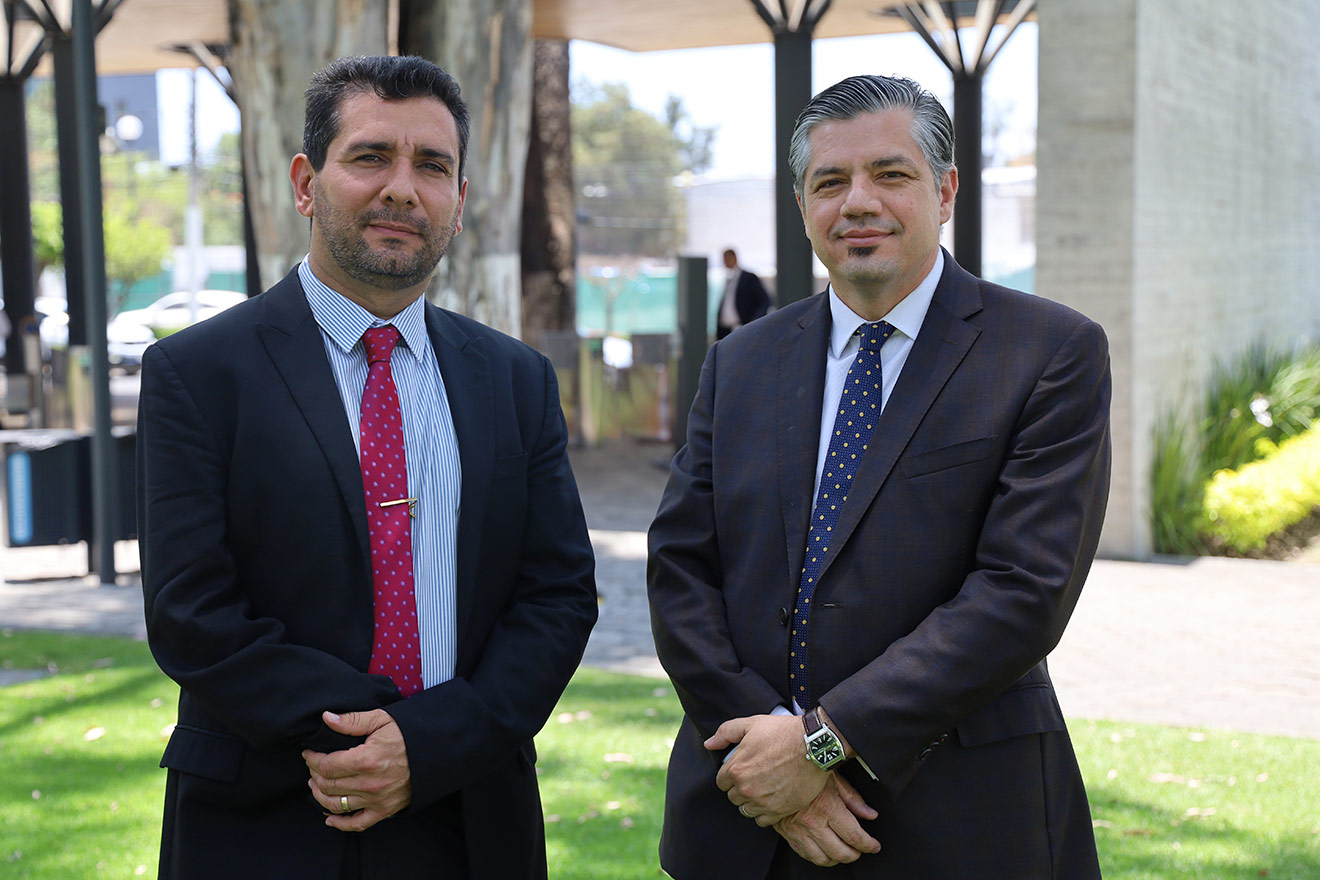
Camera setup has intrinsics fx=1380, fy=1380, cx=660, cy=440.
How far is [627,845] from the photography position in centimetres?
470

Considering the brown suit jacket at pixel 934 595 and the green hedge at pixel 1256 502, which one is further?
the green hedge at pixel 1256 502

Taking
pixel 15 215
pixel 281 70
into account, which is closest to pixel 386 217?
pixel 281 70

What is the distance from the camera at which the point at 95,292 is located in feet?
29.3

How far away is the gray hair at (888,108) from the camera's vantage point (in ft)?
8.46

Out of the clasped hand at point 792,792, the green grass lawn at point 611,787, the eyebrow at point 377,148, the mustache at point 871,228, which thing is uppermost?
the eyebrow at point 377,148

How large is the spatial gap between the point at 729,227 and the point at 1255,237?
3605 cm

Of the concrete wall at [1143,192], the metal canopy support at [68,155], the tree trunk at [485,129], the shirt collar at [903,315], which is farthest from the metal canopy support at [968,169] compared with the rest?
the shirt collar at [903,315]

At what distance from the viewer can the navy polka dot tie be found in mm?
2553

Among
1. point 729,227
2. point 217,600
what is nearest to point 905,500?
point 217,600

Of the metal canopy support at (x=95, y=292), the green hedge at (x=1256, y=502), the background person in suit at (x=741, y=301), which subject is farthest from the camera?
the background person in suit at (x=741, y=301)

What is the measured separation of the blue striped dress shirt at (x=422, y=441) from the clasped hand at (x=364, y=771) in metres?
0.18

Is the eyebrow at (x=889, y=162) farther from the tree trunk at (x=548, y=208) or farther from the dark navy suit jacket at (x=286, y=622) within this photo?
the tree trunk at (x=548, y=208)

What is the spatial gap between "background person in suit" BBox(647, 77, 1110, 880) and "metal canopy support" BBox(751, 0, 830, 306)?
9.04m

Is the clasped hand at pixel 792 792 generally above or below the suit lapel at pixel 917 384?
below
